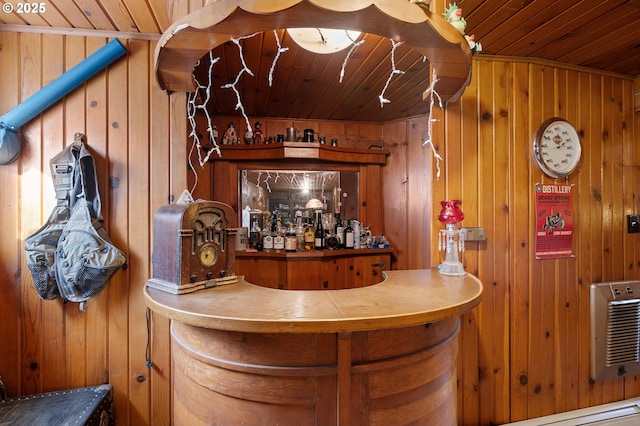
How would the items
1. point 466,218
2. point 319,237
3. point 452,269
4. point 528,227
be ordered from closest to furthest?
point 452,269 < point 466,218 < point 528,227 < point 319,237

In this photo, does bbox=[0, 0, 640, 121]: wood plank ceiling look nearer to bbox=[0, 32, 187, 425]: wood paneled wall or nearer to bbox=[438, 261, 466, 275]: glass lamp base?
bbox=[0, 32, 187, 425]: wood paneled wall

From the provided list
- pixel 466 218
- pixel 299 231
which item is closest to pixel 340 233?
pixel 299 231

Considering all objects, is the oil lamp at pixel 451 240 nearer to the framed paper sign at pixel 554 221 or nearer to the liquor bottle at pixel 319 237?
the framed paper sign at pixel 554 221

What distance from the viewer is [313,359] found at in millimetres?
940

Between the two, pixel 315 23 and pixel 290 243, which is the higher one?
pixel 315 23

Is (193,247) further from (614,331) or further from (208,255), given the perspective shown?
(614,331)

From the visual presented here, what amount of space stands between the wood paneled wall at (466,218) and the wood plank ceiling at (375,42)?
0.29 feet

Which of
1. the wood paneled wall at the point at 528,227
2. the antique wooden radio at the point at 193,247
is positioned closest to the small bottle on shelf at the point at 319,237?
the wood paneled wall at the point at 528,227

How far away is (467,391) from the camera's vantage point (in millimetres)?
1702

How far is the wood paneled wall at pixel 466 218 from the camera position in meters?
1.53

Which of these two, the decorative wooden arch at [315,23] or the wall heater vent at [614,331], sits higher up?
the decorative wooden arch at [315,23]

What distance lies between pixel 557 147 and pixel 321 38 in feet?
5.41

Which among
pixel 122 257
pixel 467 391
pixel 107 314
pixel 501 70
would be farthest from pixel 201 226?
pixel 501 70

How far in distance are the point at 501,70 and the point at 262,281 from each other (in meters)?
2.22
